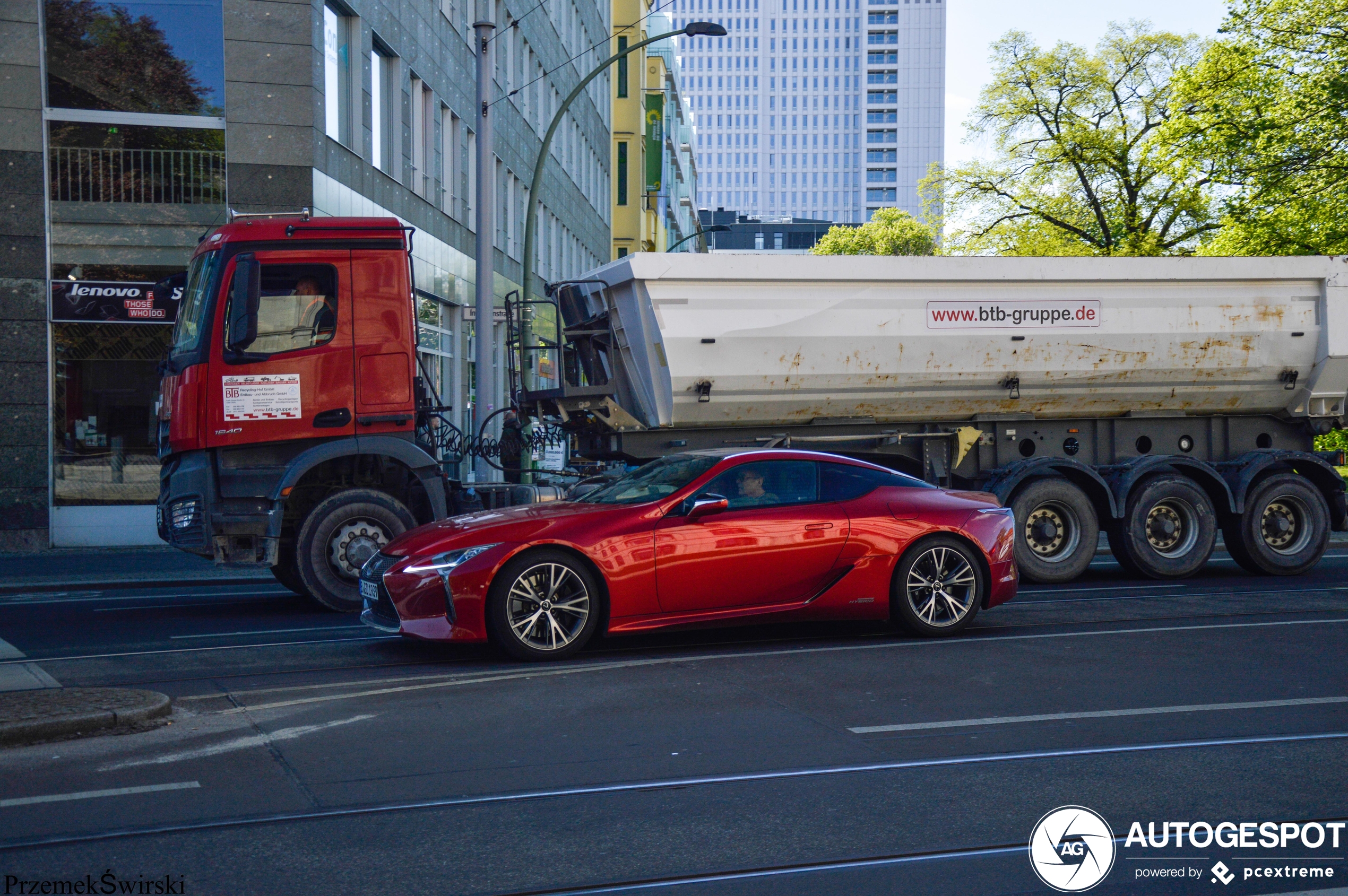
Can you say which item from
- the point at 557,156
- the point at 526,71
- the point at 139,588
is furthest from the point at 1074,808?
the point at 557,156

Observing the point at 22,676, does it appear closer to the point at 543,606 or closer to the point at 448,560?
the point at 448,560

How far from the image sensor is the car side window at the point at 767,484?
897cm

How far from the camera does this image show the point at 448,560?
8219 mm

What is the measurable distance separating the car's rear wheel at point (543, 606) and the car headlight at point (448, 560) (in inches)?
7.4

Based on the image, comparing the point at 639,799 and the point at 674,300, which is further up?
the point at 674,300

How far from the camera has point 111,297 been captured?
17719 millimetres

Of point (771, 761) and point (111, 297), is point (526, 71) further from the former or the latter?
point (771, 761)

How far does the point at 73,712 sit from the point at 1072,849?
14.9 feet

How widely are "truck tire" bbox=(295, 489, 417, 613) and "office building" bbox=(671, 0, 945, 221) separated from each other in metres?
167

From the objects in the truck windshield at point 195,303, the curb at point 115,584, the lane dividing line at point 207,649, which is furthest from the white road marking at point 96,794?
the curb at point 115,584

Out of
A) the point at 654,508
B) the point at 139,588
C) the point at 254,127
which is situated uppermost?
the point at 254,127

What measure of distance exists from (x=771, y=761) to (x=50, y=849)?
285cm

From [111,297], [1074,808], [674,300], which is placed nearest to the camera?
[1074,808]

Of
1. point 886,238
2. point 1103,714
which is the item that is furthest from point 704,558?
point 886,238
